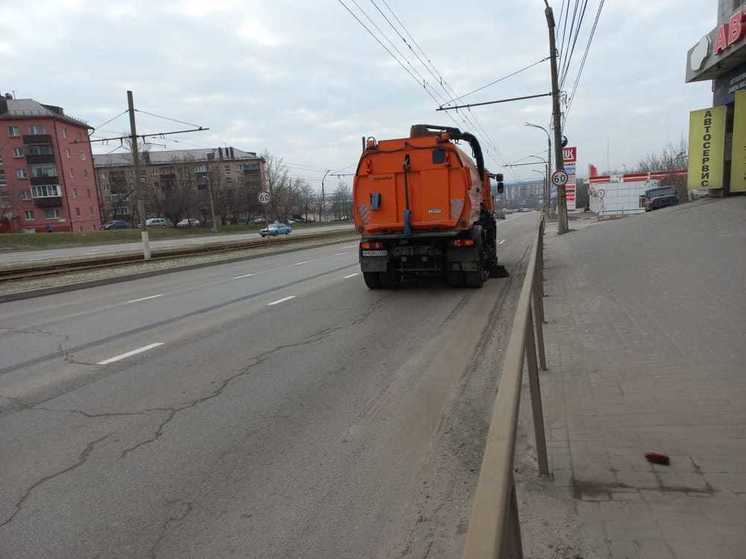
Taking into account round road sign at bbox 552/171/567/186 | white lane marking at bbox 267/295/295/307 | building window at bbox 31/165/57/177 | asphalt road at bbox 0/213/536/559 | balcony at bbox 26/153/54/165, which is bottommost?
white lane marking at bbox 267/295/295/307

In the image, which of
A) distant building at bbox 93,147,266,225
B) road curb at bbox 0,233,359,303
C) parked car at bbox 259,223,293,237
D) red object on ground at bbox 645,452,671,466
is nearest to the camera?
red object on ground at bbox 645,452,671,466

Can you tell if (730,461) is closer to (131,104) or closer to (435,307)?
(435,307)

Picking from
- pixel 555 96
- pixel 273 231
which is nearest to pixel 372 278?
pixel 555 96

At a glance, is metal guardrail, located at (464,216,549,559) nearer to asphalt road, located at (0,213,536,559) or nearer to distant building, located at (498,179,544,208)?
asphalt road, located at (0,213,536,559)

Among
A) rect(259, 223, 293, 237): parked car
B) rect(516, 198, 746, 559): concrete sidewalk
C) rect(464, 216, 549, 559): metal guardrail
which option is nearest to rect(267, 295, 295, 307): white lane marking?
rect(516, 198, 746, 559): concrete sidewalk

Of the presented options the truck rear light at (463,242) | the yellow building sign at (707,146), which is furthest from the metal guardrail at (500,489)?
the yellow building sign at (707,146)

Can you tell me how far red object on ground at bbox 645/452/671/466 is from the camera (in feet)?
10.5

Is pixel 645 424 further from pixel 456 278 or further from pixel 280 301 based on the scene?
pixel 280 301

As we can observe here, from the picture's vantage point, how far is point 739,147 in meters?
17.5

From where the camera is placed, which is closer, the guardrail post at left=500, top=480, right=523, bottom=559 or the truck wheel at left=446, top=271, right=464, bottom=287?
the guardrail post at left=500, top=480, right=523, bottom=559

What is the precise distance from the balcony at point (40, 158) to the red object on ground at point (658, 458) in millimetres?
80631

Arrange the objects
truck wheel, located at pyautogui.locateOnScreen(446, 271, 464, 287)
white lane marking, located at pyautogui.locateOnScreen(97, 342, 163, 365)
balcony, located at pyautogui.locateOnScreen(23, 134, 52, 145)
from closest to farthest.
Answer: white lane marking, located at pyautogui.locateOnScreen(97, 342, 163, 365) → truck wheel, located at pyautogui.locateOnScreen(446, 271, 464, 287) → balcony, located at pyautogui.locateOnScreen(23, 134, 52, 145)

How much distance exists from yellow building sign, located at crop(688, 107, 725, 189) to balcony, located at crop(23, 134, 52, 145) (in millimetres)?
74363

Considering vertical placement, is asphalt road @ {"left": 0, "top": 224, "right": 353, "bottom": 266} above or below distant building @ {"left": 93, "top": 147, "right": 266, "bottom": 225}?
below
